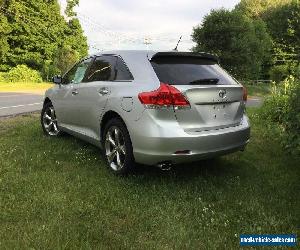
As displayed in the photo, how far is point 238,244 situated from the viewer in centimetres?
360

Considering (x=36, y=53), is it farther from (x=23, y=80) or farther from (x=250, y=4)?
(x=250, y=4)

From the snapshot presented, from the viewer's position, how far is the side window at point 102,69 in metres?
5.76

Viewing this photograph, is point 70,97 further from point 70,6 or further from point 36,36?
point 70,6

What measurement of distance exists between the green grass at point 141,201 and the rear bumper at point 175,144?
→ 41 cm

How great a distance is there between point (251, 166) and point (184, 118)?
171 centimetres

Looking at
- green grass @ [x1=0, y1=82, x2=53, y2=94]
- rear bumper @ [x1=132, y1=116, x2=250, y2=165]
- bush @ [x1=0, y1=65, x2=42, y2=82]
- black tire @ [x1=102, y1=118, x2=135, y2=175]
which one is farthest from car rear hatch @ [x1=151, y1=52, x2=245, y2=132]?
bush @ [x1=0, y1=65, x2=42, y2=82]

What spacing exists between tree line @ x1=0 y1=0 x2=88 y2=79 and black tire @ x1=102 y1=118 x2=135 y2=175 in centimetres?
3436

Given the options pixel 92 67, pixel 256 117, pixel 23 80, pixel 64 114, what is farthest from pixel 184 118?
pixel 23 80

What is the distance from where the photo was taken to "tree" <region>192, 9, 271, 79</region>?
29.7 m

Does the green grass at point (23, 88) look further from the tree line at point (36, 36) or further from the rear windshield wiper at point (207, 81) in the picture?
the rear windshield wiper at point (207, 81)

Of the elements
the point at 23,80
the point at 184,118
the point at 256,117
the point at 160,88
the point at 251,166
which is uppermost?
the point at 160,88

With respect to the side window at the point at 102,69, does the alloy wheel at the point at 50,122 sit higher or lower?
lower

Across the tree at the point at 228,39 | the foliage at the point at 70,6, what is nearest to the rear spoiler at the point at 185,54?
the tree at the point at 228,39

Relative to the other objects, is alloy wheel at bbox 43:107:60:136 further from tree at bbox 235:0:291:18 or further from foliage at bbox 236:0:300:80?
tree at bbox 235:0:291:18
